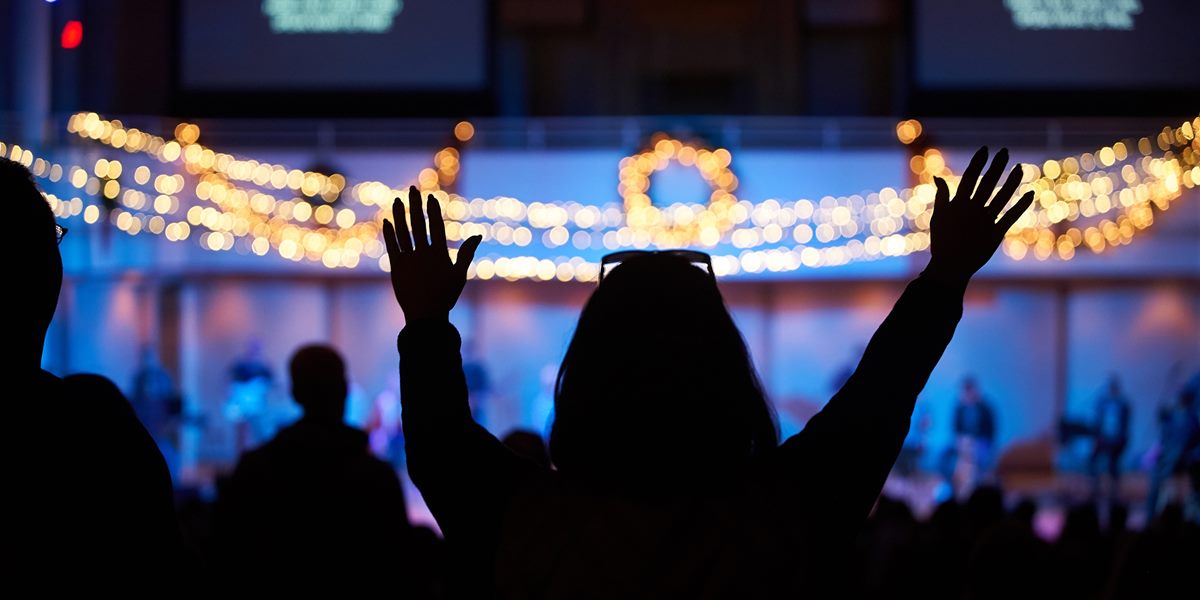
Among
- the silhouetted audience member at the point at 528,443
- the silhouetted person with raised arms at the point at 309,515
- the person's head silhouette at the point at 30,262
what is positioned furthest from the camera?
the silhouetted audience member at the point at 528,443

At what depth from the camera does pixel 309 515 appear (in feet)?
9.66

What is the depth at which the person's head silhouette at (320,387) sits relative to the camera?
3133 millimetres

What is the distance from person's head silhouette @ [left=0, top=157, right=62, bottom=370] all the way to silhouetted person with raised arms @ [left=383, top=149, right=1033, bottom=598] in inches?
16.3

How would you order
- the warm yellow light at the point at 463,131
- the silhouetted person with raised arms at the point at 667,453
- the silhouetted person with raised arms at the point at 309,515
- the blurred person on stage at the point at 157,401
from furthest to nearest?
the warm yellow light at the point at 463,131, the blurred person on stage at the point at 157,401, the silhouetted person with raised arms at the point at 309,515, the silhouetted person with raised arms at the point at 667,453

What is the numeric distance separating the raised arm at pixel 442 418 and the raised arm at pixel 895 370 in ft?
1.06

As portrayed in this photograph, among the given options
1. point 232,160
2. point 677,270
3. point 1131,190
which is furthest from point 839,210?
point 677,270

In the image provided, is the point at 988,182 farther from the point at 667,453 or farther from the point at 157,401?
the point at 157,401

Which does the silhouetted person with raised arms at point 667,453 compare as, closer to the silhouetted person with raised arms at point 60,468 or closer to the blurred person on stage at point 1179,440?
the silhouetted person with raised arms at point 60,468

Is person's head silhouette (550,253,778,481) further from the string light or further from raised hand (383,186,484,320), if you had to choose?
the string light

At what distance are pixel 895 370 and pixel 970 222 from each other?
0.71 feet

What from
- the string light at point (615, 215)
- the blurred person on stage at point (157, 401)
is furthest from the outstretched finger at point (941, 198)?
the string light at point (615, 215)

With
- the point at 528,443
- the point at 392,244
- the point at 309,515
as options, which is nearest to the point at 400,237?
the point at 392,244

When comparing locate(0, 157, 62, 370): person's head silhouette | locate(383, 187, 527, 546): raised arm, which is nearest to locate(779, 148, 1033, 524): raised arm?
locate(383, 187, 527, 546): raised arm

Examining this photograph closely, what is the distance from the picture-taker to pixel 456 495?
1416 millimetres
